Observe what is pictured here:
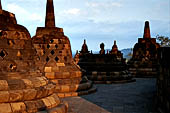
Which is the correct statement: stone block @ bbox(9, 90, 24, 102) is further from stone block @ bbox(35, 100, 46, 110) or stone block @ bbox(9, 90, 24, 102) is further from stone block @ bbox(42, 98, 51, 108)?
stone block @ bbox(42, 98, 51, 108)

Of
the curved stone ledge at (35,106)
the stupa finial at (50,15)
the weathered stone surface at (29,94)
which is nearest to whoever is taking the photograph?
the curved stone ledge at (35,106)

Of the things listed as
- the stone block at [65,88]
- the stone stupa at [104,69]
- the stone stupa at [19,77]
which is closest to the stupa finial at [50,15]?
the stone block at [65,88]

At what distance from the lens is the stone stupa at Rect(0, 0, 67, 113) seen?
5.18 m

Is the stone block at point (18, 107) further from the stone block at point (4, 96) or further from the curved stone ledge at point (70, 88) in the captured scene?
the curved stone ledge at point (70, 88)

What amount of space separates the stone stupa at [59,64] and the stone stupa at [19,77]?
3.60m

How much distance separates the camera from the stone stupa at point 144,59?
18406 millimetres

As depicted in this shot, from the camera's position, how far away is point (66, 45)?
35.8 feet

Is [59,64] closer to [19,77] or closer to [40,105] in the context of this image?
[19,77]

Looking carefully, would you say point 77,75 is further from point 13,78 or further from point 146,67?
point 146,67

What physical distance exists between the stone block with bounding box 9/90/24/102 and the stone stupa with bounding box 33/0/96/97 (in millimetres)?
4454

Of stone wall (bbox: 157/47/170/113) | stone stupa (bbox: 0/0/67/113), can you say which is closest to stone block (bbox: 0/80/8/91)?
stone stupa (bbox: 0/0/67/113)

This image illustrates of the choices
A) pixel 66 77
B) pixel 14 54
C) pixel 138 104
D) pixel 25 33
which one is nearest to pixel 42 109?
pixel 14 54

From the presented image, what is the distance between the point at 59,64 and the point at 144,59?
10672 millimetres

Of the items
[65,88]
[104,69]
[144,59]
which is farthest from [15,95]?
[144,59]
